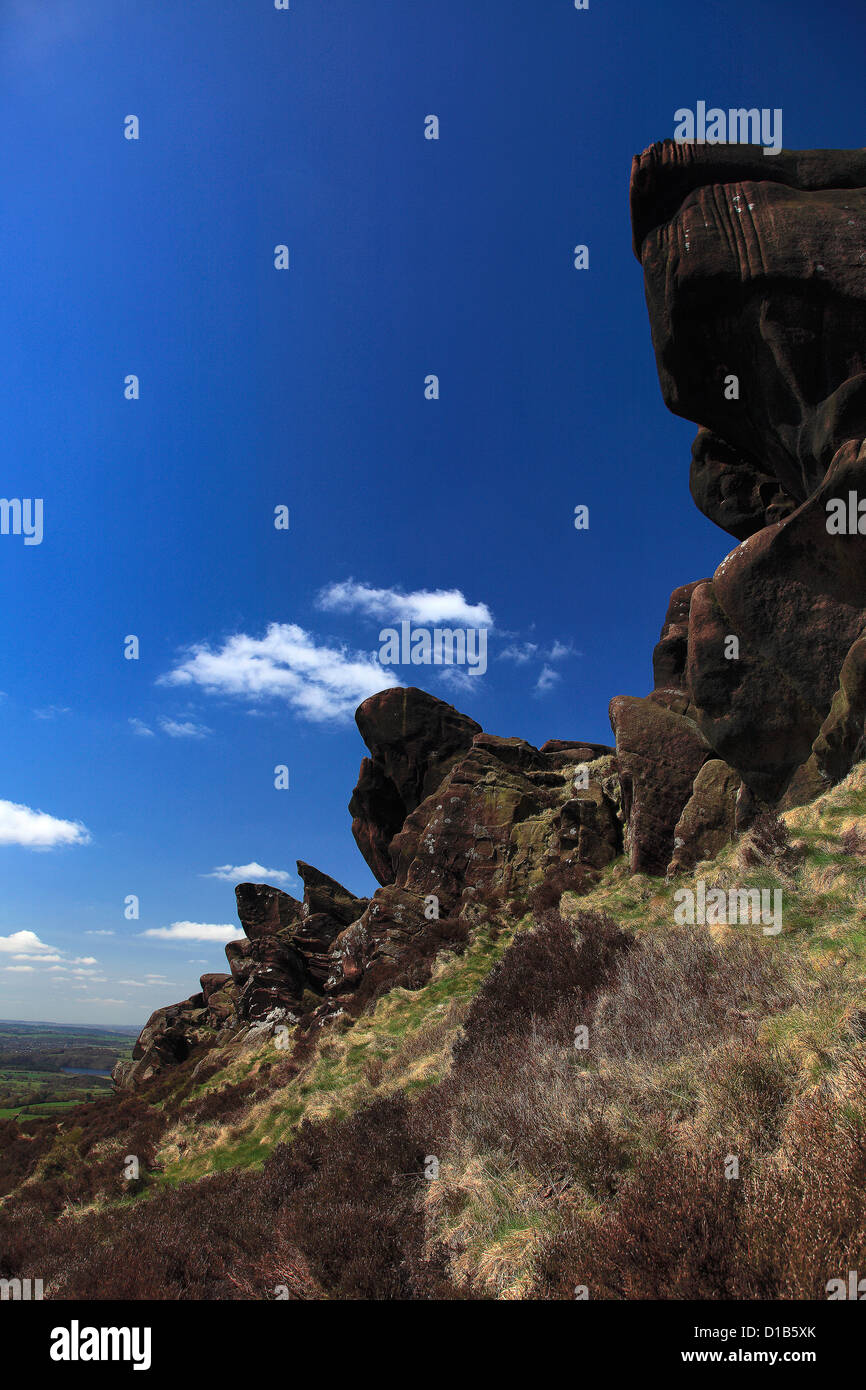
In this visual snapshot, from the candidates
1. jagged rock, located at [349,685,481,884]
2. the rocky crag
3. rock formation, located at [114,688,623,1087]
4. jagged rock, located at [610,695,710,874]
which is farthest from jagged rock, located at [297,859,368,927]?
jagged rock, located at [610,695,710,874]

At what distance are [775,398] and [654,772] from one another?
1083cm

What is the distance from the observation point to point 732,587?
14.7 meters

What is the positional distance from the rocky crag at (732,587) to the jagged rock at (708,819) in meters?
0.05

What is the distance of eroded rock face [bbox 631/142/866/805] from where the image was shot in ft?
43.8

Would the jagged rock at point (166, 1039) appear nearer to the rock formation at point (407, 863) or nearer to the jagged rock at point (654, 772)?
the rock formation at point (407, 863)

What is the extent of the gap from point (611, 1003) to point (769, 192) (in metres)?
20.7

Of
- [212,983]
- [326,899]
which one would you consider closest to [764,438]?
[326,899]

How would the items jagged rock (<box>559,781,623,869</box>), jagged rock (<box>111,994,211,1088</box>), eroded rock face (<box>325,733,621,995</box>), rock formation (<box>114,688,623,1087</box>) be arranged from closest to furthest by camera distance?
jagged rock (<box>559,781,623,869</box>), eroded rock face (<box>325,733,621,995</box>), rock formation (<box>114,688,623,1087</box>), jagged rock (<box>111,994,211,1088</box>)

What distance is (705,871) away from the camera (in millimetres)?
13719

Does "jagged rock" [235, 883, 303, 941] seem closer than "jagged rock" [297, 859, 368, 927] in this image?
No

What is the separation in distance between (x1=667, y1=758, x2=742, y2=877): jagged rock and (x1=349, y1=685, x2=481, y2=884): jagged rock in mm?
20761

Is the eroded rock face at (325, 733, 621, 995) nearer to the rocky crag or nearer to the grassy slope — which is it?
the rocky crag

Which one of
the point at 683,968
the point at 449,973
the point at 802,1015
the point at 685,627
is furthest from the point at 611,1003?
the point at 685,627
